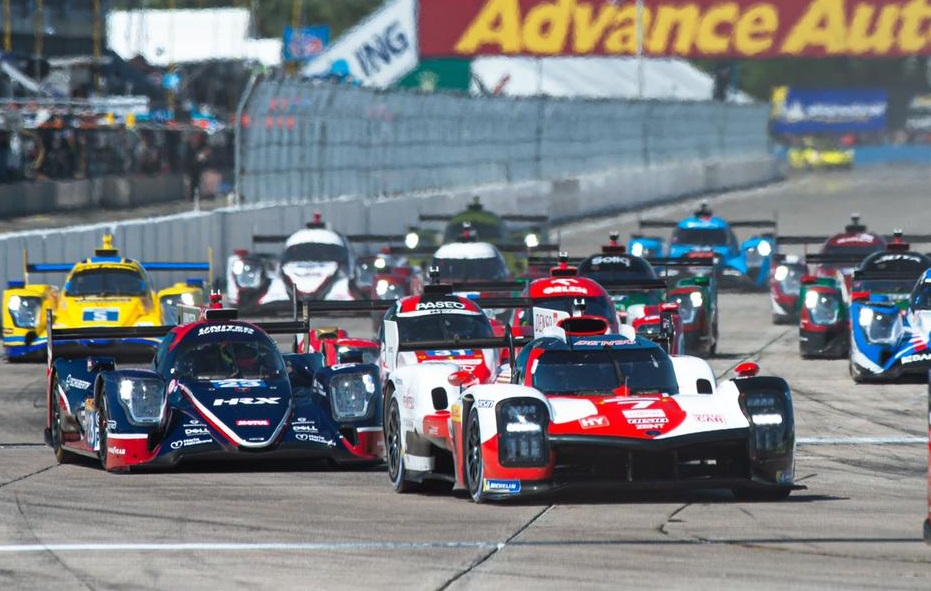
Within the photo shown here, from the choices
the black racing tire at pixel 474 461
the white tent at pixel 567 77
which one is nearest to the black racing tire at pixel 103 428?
the black racing tire at pixel 474 461

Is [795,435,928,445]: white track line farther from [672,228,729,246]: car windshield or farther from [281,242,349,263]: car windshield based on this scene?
[672,228,729,246]: car windshield

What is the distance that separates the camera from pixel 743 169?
82.8m

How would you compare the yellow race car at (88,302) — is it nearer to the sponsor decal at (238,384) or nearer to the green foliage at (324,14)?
the sponsor decal at (238,384)

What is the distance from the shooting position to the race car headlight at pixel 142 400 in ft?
53.2

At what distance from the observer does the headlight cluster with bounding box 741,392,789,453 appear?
14000 mm

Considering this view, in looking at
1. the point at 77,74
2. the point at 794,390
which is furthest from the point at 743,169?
the point at 794,390

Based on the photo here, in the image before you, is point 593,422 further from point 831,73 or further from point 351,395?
point 831,73

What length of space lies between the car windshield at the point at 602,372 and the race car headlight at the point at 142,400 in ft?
10.6

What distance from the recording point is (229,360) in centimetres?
1700

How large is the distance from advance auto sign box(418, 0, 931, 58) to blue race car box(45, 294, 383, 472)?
60776 millimetres

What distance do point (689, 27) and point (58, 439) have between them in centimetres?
6504

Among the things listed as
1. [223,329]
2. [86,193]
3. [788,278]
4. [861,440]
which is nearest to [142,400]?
[223,329]

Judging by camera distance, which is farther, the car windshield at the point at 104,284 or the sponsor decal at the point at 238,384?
the car windshield at the point at 104,284

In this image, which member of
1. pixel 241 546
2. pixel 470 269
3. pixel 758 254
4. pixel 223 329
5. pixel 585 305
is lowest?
Answer: pixel 758 254
